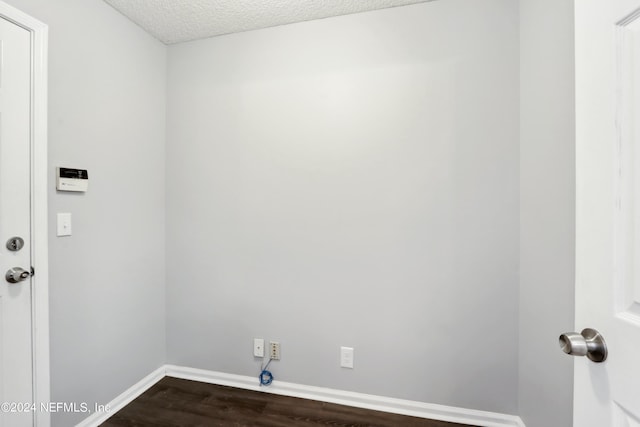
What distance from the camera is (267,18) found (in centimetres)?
182

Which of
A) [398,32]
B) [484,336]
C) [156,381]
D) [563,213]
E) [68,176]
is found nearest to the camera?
[563,213]

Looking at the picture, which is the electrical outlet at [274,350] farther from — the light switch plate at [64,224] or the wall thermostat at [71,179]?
the wall thermostat at [71,179]

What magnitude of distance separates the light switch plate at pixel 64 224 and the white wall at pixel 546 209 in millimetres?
2400

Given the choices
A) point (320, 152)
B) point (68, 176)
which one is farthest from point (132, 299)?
point (320, 152)

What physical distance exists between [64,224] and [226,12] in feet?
5.19

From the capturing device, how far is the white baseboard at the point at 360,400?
5.23 feet

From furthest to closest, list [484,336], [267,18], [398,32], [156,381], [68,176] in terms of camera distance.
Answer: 1. [156,381]
2. [267,18]
3. [398,32]
4. [484,336]
5. [68,176]

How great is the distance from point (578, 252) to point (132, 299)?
2317 millimetres

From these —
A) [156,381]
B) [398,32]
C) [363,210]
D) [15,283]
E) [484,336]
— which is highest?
[398,32]

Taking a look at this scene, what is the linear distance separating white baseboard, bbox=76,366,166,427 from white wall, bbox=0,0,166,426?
0.04 m

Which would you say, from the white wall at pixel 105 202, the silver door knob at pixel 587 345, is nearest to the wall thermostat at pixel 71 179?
the white wall at pixel 105 202

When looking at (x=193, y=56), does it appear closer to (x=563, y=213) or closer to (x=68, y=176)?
(x=68, y=176)

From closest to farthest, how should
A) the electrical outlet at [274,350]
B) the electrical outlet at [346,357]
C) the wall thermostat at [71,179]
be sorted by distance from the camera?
the wall thermostat at [71,179] → the electrical outlet at [346,357] → the electrical outlet at [274,350]

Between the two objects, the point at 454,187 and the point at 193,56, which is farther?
the point at 193,56
